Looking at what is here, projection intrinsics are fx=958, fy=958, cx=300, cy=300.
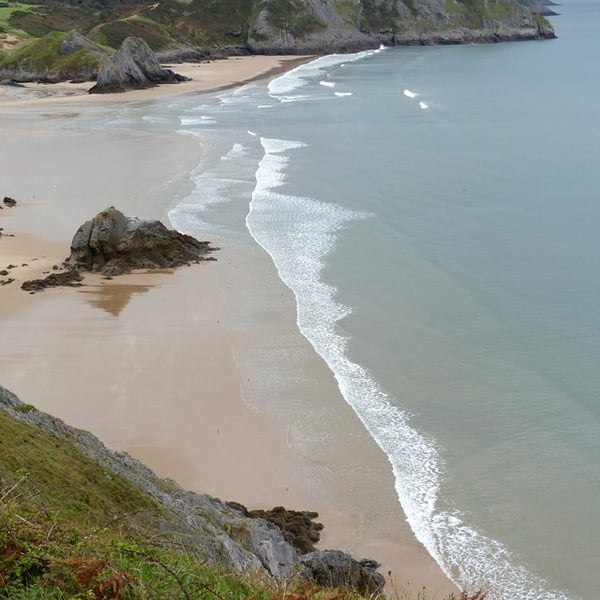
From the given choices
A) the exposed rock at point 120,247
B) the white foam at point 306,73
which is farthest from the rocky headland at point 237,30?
the exposed rock at point 120,247

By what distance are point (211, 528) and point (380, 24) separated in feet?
449

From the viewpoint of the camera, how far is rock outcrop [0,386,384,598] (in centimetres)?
896

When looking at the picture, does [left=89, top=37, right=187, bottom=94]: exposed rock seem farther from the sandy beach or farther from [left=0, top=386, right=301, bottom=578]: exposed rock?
[left=0, top=386, right=301, bottom=578]: exposed rock

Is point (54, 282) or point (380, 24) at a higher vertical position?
point (380, 24)

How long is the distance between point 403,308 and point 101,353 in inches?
281

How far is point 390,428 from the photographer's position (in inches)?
630

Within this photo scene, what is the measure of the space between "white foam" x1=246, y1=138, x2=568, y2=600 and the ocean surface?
1.5 inches

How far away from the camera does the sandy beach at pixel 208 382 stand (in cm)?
1382

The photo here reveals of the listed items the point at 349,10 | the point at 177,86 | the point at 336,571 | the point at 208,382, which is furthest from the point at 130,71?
the point at 336,571

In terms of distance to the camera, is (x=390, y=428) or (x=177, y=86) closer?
(x=390, y=428)

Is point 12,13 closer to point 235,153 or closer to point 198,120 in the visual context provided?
point 198,120

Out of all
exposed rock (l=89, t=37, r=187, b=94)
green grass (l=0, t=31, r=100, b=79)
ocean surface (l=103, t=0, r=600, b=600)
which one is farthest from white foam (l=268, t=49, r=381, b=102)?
green grass (l=0, t=31, r=100, b=79)

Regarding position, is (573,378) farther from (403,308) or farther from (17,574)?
(17,574)

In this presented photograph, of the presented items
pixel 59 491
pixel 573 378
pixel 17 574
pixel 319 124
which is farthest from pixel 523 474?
pixel 319 124
